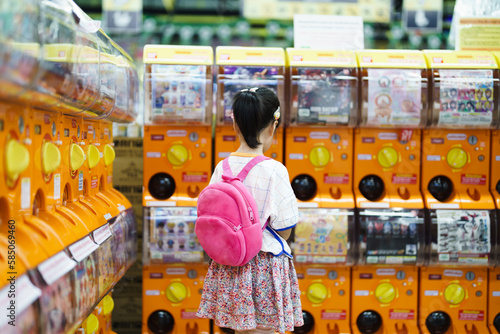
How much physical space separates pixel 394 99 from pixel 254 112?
4.23 feet

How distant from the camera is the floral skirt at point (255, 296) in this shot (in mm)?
2045

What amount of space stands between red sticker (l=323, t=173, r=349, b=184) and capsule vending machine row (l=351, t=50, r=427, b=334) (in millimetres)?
71

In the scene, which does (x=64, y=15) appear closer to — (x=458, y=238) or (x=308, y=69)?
(x=308, y=69)

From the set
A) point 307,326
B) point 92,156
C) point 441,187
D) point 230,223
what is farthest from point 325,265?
point 92,156

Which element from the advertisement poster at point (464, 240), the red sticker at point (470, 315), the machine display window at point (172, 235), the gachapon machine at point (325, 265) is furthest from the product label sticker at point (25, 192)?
the red sticker at point (470, 315)

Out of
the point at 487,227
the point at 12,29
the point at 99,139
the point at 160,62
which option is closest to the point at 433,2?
the point at 487,227

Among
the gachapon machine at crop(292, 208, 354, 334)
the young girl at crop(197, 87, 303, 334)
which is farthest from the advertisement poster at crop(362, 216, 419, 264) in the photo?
the young girl at crop(197, 87, 303, 334)

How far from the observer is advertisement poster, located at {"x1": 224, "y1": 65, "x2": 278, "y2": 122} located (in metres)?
2.98

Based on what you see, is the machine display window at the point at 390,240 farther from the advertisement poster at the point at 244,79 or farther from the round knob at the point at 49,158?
the round knob at the point at 49,158

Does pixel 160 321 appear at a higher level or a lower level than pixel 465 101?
lower

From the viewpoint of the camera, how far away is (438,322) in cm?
316

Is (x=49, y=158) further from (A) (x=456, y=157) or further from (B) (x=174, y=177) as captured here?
(A) (x=456, y=157)

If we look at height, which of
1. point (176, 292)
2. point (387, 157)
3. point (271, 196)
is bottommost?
point (176, 292)

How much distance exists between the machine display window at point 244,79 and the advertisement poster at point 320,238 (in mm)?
827
